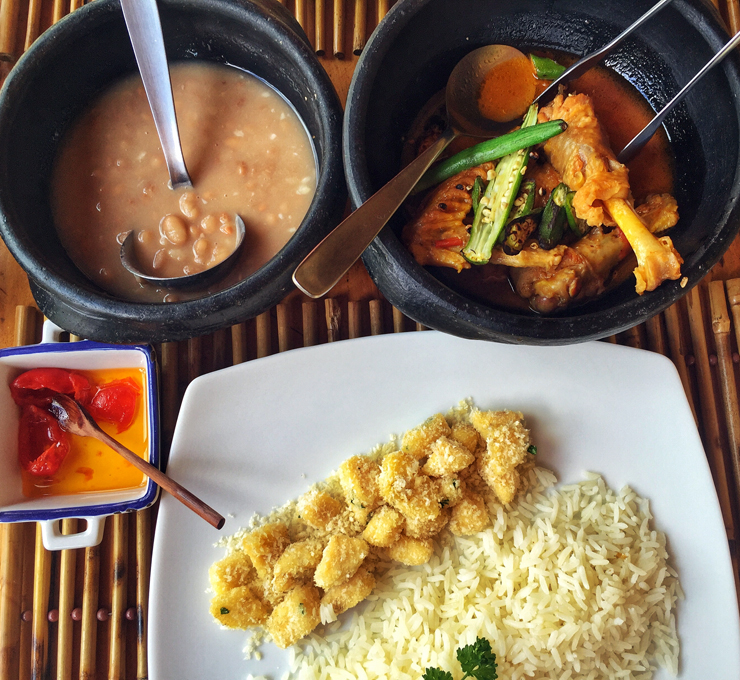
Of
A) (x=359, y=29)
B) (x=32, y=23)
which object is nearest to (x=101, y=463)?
(x=32, y=23)

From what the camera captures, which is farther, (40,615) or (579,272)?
(40,615)

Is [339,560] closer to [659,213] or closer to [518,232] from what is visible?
[518,232]

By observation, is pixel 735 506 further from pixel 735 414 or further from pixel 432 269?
pixel 432 269

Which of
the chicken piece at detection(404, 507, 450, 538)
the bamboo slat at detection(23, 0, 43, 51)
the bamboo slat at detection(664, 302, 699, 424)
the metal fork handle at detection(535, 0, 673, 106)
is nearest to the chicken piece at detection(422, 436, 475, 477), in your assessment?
the chicken piece at detection(404, 507, 450, 538)

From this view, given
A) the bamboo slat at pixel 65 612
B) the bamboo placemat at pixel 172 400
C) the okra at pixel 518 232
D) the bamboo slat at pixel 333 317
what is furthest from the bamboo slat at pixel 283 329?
the bamboo slat at pixel 65 612

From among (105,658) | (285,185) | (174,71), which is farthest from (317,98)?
(105,658)

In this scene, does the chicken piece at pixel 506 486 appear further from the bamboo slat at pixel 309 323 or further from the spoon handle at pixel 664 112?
the spoon handle at pixel 664 112
